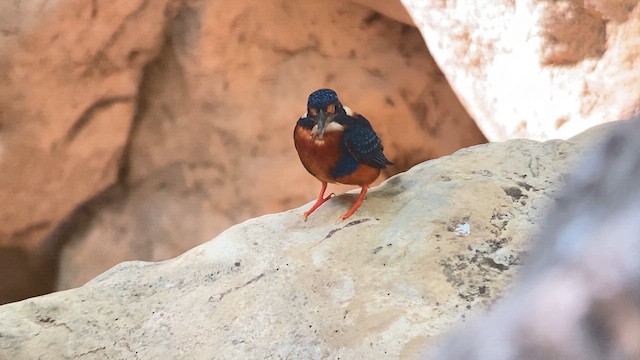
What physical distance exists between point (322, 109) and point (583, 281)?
4.93 feet

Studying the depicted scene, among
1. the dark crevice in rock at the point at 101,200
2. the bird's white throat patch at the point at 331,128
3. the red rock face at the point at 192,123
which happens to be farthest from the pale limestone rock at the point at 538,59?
the dark crevice in rock at the point at 101,200

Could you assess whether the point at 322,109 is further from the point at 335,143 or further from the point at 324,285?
the point at 324,285

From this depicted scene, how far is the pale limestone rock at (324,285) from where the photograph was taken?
1.38m

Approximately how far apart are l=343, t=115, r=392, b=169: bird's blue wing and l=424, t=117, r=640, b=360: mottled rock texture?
1488 mm

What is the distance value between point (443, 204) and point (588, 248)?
143 centimetres

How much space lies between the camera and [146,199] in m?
3.45

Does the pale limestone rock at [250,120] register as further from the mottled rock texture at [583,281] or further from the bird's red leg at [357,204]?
the mottled rock texture at [583,281]

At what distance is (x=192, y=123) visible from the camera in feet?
10.9

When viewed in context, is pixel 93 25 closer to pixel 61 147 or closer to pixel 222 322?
pixel 61 147

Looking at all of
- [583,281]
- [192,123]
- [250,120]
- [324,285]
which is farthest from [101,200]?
[583,281]

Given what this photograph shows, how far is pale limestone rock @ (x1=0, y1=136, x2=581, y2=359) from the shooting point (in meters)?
1.38

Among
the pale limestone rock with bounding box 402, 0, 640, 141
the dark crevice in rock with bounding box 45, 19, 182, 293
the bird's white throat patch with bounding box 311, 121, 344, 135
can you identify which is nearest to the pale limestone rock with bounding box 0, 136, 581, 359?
the bird's white throat patch with bounding box 311, 121, 344, 135

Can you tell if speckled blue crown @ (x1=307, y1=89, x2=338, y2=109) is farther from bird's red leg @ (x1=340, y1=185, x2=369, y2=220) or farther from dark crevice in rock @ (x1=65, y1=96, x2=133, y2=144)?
dark crevice in rock @ (x1=65, y1=96, x2=133, y2=144)

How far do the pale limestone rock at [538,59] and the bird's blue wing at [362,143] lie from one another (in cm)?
83
